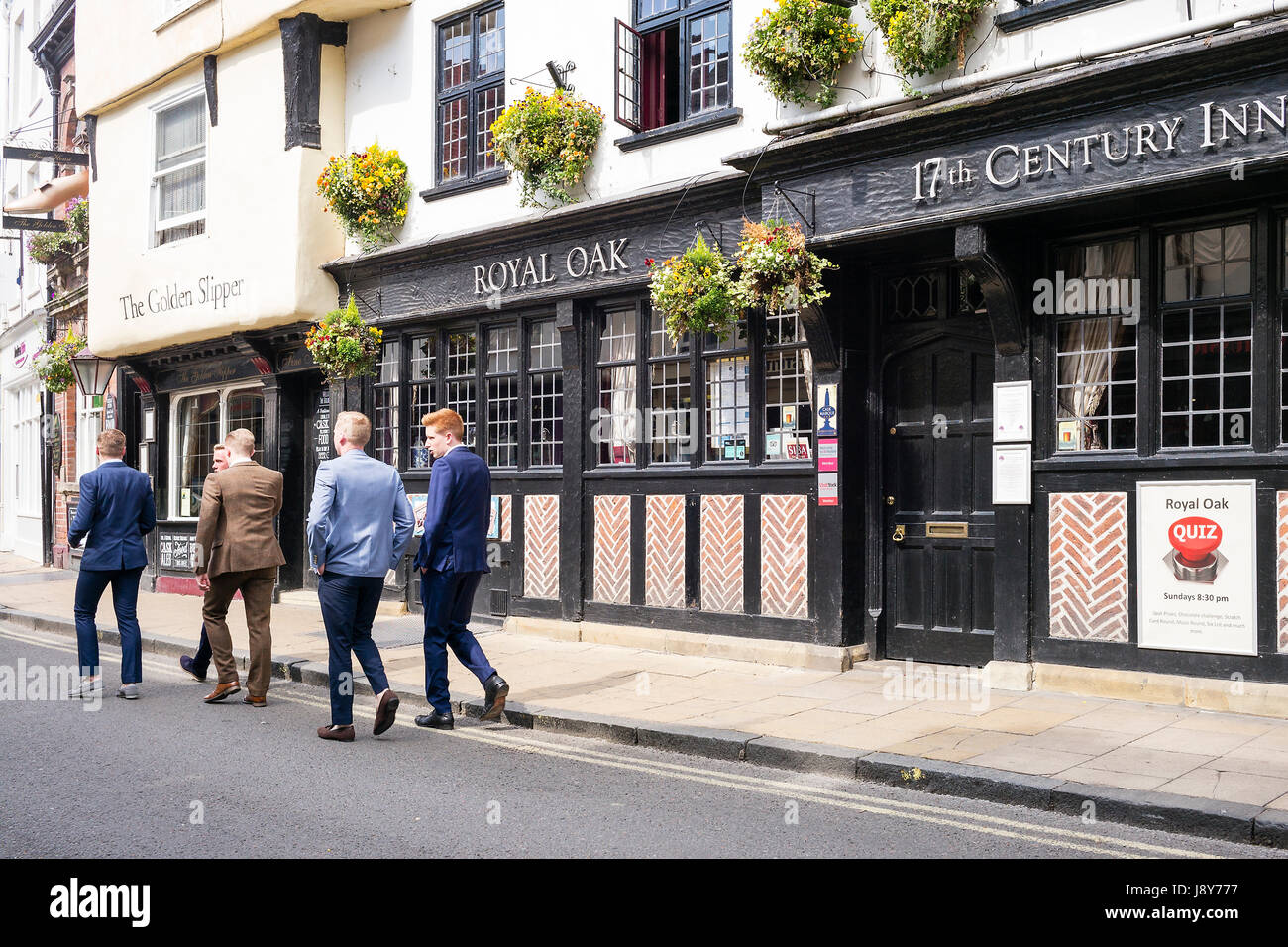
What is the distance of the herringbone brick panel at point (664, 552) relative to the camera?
35.9ft

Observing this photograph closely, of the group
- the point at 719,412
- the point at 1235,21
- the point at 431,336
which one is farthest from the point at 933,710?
the point at 431,336

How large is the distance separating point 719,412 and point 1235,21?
204 inches

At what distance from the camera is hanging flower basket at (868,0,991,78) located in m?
8.42

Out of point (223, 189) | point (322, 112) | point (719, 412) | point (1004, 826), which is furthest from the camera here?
point (223, 189)

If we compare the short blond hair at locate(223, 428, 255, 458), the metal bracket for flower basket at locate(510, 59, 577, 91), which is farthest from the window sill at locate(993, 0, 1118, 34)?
the short blond hair at locate(223, 428, 255, 458)

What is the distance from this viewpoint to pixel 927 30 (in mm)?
8469

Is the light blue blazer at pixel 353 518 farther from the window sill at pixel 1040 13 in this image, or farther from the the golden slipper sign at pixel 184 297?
the the golden slipper sign at pixel 184 297

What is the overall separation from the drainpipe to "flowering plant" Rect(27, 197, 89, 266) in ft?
53.5

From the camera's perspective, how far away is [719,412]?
10.8 meters

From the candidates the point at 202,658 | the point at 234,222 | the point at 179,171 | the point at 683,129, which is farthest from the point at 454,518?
the point at 179,171

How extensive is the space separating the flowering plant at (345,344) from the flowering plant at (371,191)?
3.08 feet

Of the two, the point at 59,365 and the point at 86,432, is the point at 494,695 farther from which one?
the point at 86,432

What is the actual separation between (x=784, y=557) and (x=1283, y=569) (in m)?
3.95

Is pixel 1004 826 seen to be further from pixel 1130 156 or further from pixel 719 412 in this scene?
pixel 719 412
